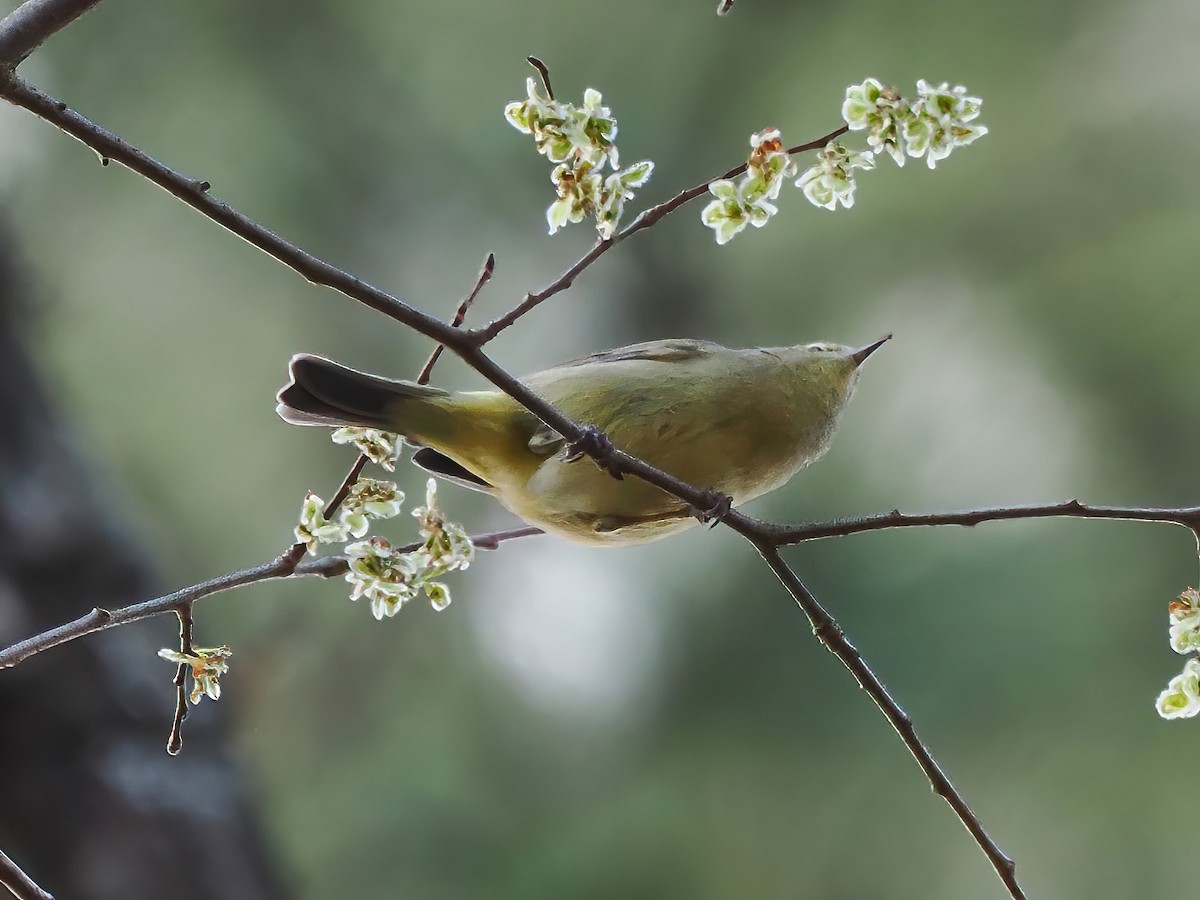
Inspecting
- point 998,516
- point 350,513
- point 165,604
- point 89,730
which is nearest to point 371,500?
point 350,513

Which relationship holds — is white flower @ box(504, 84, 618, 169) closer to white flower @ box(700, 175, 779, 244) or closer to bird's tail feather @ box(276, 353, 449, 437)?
white flower @ box(700, 175, 779, 244)

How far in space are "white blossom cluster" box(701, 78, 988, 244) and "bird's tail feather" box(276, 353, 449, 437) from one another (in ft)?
1.50

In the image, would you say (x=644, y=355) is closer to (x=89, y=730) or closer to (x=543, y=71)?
(x=543, y=71)

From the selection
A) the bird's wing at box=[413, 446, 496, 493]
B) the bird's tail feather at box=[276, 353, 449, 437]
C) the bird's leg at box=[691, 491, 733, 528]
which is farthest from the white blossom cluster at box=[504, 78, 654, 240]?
the bird's wing at box=[413, 446, 496, 493]

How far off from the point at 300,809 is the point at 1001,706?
153 cm

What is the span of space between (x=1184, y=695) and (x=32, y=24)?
1000 millimetres

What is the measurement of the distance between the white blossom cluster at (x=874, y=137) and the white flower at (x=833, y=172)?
0.03 m

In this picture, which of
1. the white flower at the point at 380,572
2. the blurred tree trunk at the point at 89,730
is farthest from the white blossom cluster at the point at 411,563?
the blurred tree trunk at the point at 89,730

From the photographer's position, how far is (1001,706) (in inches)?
87.3

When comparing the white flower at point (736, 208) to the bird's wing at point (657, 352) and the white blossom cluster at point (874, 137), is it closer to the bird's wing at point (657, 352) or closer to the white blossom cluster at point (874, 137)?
the white blossom cluster at point (874, 137)

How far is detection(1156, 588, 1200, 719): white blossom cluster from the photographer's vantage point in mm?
900

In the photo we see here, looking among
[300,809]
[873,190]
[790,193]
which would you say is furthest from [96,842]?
[873,190]

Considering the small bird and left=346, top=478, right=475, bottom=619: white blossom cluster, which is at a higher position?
the small bird

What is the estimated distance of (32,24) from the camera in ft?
2.61
